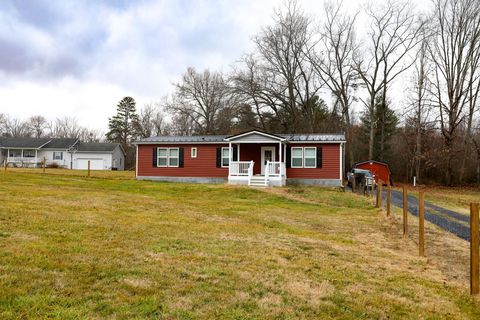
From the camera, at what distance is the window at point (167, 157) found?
2266cm

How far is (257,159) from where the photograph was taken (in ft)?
72.3

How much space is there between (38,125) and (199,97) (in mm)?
37385

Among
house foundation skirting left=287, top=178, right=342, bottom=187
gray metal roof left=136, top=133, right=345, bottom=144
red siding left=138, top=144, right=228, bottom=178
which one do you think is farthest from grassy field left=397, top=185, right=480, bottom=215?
red siding left=138, top=144, right=228, bottom=178

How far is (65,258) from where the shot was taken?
459cm

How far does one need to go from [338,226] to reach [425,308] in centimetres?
555

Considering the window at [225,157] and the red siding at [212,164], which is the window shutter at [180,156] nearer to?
the red siding at [212,164]

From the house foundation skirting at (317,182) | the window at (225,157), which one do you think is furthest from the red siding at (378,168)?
the window at (225,157)

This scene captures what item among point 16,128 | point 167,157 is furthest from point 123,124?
point 167,157

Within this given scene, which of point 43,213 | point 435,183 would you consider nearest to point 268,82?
point 435,183

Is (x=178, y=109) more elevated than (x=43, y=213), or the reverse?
(x=178, y=109)

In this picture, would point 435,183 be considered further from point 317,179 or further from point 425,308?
point 425,308

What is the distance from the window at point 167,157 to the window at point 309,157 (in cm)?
784

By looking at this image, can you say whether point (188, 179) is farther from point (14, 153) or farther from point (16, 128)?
point (16, 128)

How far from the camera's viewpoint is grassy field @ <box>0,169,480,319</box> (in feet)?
11.1
